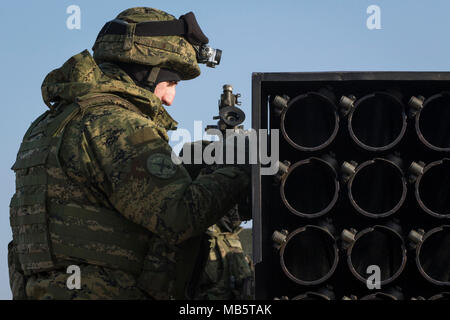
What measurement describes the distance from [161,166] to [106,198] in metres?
0.47

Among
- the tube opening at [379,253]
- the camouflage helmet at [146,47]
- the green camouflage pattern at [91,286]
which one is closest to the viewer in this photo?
the tube opening at [379,253]

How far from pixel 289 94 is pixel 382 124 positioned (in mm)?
629

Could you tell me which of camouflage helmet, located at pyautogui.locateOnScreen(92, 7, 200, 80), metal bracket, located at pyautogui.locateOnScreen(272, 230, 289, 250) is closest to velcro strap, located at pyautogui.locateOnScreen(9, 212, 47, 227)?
camouflage helmet, located at pyautogui.locateOnScreen(92, 7, 200, 80)

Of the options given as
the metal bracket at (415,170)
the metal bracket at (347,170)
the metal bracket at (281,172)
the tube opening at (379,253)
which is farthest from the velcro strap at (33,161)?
the metal bracket at (415,170)

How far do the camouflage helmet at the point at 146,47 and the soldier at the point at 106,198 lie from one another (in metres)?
0.34

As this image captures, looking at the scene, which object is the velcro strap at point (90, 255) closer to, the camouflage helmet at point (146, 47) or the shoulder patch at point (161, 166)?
the shoulder patch at point (161, 166)

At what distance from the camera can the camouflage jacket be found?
4.80 m

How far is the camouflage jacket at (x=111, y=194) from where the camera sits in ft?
15.7

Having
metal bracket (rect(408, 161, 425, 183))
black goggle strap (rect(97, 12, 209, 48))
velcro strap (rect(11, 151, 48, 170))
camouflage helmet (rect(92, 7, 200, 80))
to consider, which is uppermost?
black goggle strap (rect(97, 12, 209, 48))

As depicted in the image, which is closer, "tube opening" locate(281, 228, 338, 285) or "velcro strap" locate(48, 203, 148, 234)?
"tube opening" locate(281, 228, 338, 285)

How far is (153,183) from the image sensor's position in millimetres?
4785

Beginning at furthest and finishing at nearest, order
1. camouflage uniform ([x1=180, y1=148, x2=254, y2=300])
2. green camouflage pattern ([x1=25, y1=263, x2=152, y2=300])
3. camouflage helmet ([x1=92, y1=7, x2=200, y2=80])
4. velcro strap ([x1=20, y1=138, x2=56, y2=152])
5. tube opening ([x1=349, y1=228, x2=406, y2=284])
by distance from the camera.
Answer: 1. camouflage uniform ([x1=180, y1=148, x2=254, y2=300])
2. camouflage helmet ([x1=92, y1=7, x2=200, y2=80])
3. velcro strap ([x1=20, y1=138, x2=56, y2=152])
4. green camouflage pattern ([x1=25, y1=263, x2=152, y2=300])
5. tube opening ([x1=349, y1=228, x2=406, y2=284])

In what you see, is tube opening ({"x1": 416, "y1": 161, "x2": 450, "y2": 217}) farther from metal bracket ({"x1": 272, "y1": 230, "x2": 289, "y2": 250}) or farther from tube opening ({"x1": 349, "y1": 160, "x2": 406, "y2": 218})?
metal bracket ({"x1": 272, "y1": 230, "x2": 289, "y2": 250})
